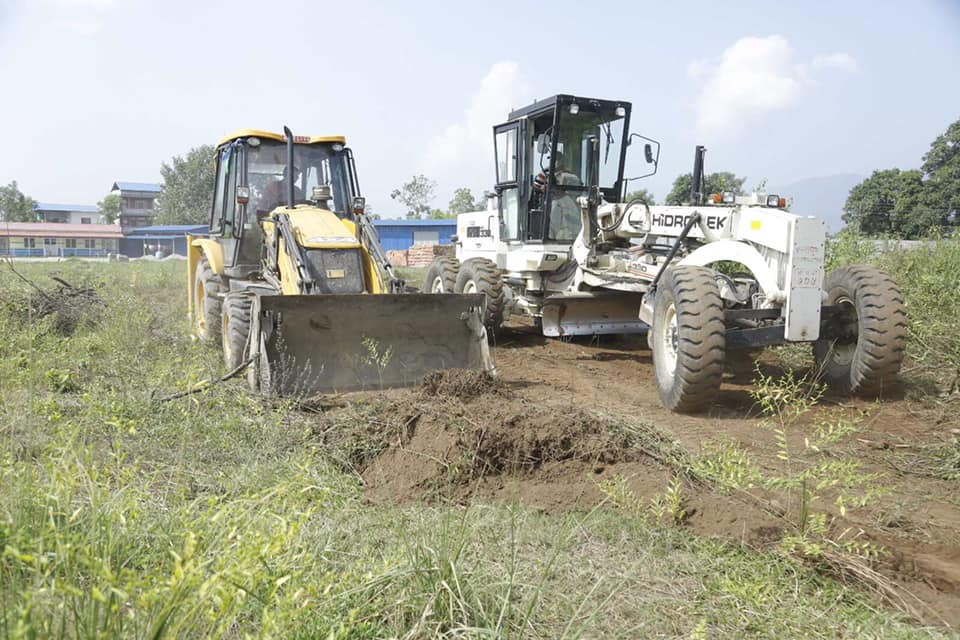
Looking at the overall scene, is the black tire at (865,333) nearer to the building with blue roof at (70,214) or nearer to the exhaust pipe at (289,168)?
the exhaust pipe at (289,168)

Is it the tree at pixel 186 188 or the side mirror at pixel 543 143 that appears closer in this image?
the side mirror at pixel 543 143

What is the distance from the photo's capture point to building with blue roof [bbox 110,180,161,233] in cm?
8338

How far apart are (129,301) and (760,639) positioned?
987cm

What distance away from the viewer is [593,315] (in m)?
9.41

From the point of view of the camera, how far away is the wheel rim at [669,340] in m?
6.75

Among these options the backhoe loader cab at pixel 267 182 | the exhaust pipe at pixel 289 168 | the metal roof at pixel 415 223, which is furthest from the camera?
the metal roof at pixel 415 223

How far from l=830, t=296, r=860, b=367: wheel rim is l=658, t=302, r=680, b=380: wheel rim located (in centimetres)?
143

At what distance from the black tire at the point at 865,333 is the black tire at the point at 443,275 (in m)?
5.19

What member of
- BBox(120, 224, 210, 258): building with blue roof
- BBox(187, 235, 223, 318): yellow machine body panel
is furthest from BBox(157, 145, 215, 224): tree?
BBox(187, 235, 223, 318): yellow machine body panel

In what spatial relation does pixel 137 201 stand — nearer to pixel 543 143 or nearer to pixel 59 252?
pixel 59 252

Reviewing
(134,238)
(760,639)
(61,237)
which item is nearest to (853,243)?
(760,639)

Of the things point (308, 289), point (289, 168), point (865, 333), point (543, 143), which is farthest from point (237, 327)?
point (865, 333)

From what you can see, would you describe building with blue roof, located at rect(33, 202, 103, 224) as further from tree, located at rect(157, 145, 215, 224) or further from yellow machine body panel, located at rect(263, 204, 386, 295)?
yellow machine body panel, located at rect(263, 204, 386, 295)

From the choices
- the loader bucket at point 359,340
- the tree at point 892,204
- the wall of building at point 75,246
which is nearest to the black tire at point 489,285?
the loader bucket at point 359,340
